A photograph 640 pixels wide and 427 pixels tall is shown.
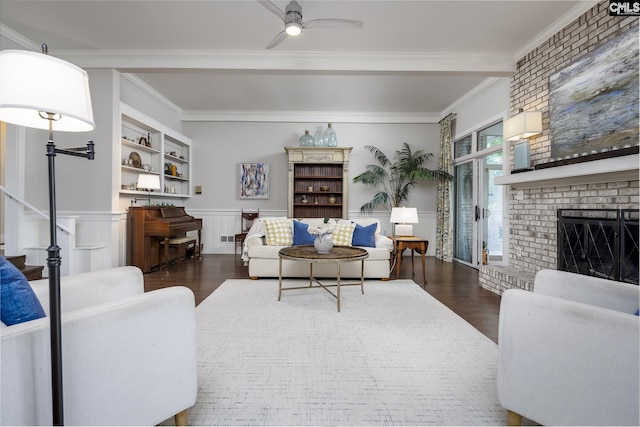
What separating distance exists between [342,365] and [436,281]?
2.71m

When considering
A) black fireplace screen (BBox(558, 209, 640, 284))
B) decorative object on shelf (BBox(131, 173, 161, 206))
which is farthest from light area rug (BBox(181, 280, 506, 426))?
decorative object on shelf (BBox(131, 173, 161, 206))

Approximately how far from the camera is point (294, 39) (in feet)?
11.6

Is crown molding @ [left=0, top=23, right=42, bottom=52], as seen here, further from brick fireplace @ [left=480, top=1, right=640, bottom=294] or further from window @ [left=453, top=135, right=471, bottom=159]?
window @ [left=453, top=135, right=471, bottom=159]

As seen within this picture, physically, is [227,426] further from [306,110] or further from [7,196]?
[306,110]

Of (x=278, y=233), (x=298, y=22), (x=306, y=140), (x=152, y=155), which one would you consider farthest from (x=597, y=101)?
(x=152, y=155)

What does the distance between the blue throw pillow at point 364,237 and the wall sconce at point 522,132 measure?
1.94 metres

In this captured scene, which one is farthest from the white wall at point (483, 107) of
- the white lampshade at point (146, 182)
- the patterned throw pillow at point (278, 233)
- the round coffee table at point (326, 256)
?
the white lampshade at point (146, 182)

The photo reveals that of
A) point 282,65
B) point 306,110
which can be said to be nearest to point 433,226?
point 306,110

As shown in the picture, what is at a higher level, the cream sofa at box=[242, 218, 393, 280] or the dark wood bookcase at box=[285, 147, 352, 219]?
the dark wood bookcase at box=[285, 147, 352, 219]

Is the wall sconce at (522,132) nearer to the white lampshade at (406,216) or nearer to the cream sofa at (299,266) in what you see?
the white lampshade at (406,216)

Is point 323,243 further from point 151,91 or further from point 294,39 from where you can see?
point 151,91

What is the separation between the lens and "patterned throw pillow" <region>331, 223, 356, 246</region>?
14.5 ft

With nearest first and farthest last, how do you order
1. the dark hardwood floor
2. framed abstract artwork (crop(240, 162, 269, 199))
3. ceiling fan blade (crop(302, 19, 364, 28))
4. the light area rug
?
the light area rug → ceiling fan blade (crop(302, 19, 364, 28)) → the dark hardwood floor → framed abstract artwork (crop(240, 162, 269, 199))

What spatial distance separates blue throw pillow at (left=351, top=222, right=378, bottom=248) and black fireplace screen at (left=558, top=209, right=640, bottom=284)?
84.5 inches
